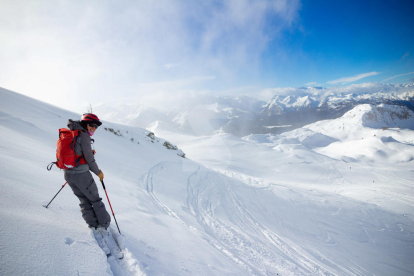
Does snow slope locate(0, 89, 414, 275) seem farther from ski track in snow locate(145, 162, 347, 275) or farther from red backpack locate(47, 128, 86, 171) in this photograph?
red backpack locate(47, 128, 86, 171)

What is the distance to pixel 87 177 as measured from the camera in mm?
3105

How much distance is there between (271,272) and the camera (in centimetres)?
468

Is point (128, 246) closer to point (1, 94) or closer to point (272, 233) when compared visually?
point (272, 233)

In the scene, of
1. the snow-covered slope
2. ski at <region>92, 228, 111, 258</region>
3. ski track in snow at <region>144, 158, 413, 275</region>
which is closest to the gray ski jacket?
ski at <region>92, 228, 111, 258</region>

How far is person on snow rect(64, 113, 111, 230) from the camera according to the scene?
9.66ft

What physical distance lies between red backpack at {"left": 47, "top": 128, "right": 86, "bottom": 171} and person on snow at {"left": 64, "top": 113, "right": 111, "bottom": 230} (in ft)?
0.24

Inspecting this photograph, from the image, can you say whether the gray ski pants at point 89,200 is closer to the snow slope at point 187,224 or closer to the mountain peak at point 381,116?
the snow slope at point 187,224

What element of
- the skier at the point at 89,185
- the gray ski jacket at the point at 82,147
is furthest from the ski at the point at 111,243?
the gray ski jacket at the point at 82,147

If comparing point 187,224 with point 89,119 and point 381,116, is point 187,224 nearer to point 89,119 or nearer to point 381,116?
point 89,119

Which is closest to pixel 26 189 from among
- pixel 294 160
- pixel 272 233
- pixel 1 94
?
pixel 272 233

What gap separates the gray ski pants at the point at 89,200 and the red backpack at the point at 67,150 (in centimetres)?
31

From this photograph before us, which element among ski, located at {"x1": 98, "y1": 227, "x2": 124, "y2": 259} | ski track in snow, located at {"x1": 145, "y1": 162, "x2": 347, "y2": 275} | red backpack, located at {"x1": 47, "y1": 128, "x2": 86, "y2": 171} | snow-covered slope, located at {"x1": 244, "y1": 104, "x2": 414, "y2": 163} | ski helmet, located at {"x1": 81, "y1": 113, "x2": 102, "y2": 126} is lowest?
ski track in snow, located at {"x1": 145, "y1": 162, "x2": 347, "y2": 275}

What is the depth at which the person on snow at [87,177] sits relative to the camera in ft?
9.66

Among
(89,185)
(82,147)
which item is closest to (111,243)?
(89,185)
